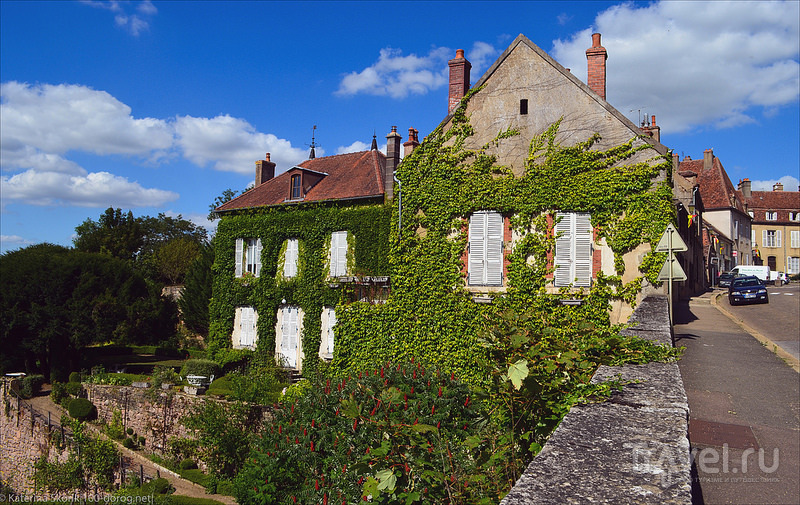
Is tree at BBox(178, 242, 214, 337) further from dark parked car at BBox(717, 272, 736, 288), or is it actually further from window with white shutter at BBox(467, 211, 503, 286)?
dark parked car at BBox(717, 272, 736, 288)

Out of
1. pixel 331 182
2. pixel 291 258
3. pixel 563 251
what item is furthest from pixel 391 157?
pixel 563 251

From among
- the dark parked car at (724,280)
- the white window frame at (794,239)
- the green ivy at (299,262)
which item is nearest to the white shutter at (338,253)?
the green ivy at (299,262)

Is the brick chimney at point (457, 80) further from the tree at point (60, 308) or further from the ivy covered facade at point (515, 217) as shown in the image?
the tree at point (60, 308)

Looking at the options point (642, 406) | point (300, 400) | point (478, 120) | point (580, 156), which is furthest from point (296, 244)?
point (642, 406)

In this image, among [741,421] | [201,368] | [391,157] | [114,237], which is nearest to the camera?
→ [741,421]

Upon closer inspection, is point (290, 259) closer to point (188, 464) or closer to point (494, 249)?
point (188, 464)

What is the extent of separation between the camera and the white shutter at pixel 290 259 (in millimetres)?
23141

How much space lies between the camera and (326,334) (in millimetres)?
21984

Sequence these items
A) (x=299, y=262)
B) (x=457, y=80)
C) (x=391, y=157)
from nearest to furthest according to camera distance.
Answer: (x=457, y=80) < (x=391, y=157) < (x=299, y=262)

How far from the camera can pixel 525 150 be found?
13695mm

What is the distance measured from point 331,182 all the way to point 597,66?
12788 millimetres

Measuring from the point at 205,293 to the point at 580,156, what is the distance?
26924mm

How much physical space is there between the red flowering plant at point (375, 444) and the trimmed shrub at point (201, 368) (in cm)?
1329

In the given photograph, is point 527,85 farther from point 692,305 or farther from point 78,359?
point 78,359
